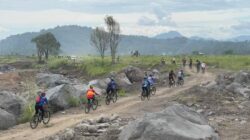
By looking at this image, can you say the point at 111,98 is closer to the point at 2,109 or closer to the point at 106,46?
the point at 2,109

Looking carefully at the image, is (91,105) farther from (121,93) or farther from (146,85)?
(121,93)

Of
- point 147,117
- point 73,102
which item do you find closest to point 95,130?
point 147,117

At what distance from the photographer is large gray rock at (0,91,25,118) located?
3598cm

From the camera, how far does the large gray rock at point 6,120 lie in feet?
106

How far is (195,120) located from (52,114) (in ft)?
56.6

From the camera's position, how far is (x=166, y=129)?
65.4ft

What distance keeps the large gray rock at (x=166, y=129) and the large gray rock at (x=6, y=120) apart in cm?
1265

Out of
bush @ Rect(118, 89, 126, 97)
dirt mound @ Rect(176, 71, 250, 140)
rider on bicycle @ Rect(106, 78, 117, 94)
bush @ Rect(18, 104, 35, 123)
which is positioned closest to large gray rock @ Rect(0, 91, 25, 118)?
bush @ Rect(18, 104, 35, 123)

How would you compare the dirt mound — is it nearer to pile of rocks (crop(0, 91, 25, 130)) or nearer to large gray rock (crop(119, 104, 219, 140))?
large gray rock (crop(119, 104, 219, 140))

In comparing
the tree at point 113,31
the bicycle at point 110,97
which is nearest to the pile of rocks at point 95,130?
the bicycle at point 110,97

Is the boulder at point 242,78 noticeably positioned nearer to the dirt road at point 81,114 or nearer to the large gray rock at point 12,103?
the dirt road at point 81,114

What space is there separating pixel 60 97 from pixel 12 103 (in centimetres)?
460

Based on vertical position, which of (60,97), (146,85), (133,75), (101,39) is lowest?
(133,75)

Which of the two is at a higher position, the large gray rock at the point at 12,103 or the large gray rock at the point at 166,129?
the large gray rock at the point at 166,129
